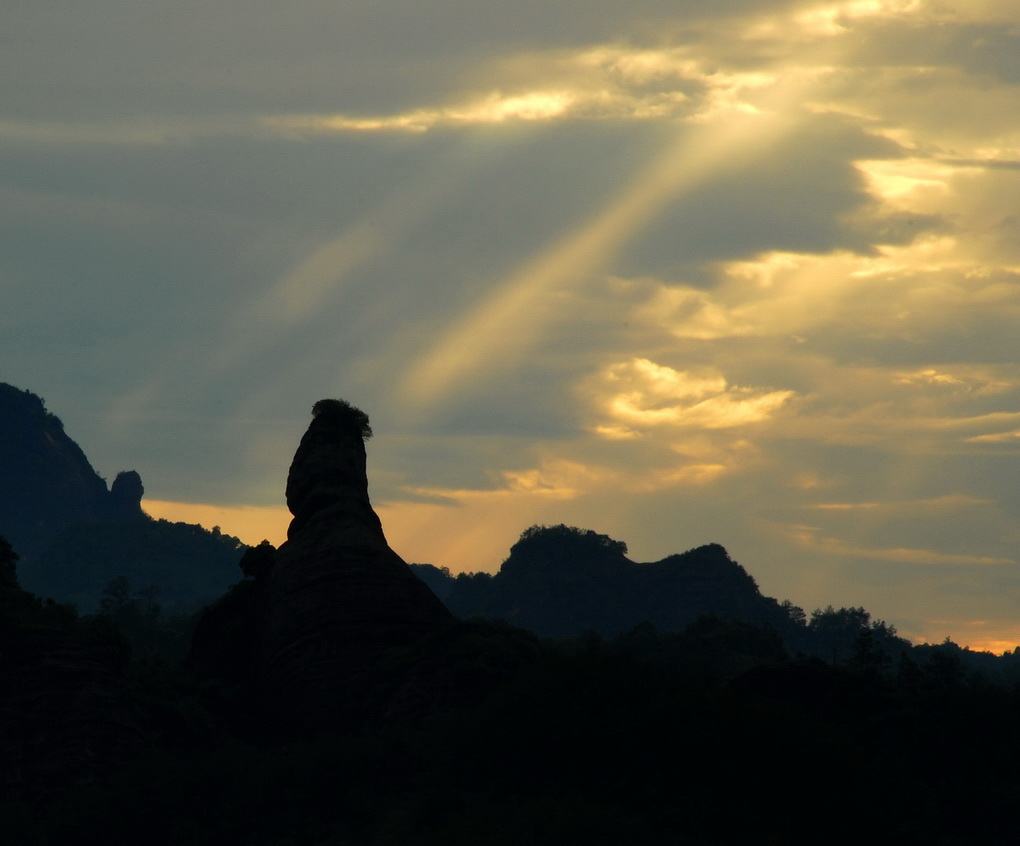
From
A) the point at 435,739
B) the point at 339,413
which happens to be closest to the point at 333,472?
the point at 339,413

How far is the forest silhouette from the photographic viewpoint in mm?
46688

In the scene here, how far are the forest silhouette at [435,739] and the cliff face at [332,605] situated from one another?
12 centimetres

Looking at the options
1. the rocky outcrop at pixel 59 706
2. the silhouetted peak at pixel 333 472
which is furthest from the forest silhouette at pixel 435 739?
the silhouetted peak at pixel 333 472

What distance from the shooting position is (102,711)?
51.2 m

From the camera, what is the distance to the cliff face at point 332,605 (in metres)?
58.2

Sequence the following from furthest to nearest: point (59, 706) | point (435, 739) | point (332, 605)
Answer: point (332, 605) < point (435, 739) < point (59, 706)

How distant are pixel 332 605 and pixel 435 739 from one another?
398 inches

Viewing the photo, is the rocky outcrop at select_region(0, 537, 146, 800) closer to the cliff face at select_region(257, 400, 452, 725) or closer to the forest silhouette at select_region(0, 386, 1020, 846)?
the forest silhouette at select_region(0, 386, 1020, 846)

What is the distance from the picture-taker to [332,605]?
59.8m

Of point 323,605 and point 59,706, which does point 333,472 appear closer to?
point 323,605

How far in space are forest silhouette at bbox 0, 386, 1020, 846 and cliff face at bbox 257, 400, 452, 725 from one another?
4.5 inches

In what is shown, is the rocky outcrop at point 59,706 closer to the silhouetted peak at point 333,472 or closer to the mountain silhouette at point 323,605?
the mountain silhouette at point 323,605

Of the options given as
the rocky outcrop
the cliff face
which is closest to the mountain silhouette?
the cliff face

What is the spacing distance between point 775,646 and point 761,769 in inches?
3820
